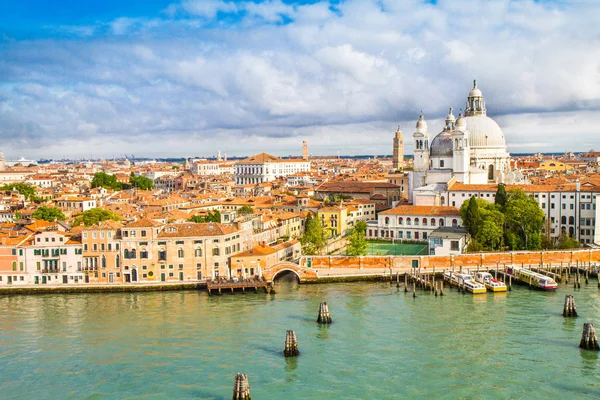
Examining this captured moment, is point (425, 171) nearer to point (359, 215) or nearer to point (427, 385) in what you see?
point (359, 215)

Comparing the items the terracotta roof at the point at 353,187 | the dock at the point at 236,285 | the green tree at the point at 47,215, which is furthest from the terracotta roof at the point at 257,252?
the terracotta roof at the point at 353,187

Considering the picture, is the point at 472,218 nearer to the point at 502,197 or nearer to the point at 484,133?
the point at 502,197

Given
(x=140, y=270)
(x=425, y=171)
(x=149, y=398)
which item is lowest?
(x=149, y=398)

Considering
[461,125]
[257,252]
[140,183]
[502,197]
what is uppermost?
[461,125]

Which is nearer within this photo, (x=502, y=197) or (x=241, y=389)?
(x=241, y=389)

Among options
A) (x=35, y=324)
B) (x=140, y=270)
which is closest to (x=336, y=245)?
(x=140, y=270)

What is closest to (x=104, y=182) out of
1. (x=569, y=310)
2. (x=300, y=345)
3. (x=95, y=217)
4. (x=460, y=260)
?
(x=95, y=217)
